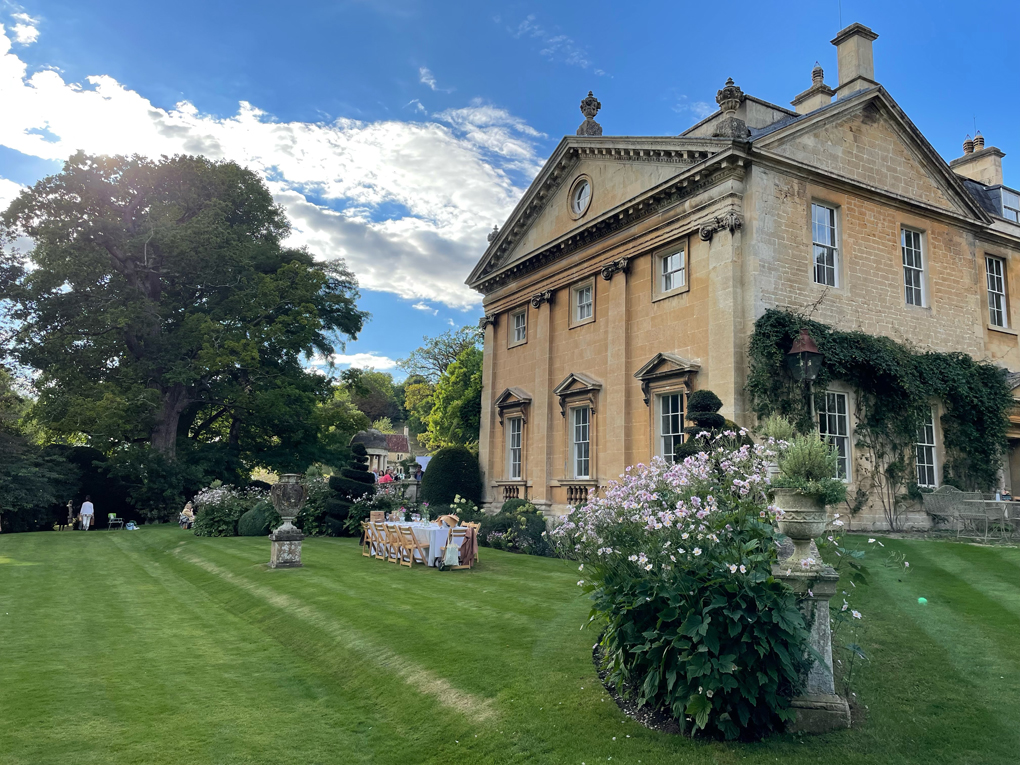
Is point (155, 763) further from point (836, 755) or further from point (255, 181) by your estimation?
point (255, 181)

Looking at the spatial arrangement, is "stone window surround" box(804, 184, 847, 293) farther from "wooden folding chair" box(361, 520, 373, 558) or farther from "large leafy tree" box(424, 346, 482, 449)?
"large leafy tree" box(424, 346, 482, 449)

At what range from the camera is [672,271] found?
17.7 metres

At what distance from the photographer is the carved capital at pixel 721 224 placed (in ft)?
51.0

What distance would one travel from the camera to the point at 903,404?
1658cm

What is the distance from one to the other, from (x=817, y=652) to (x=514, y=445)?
19078mm

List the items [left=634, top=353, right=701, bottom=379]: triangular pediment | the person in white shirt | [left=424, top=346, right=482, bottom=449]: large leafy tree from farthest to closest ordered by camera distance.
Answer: [left=424, top=346, right=482, bottom=449]: large leafy tree, the person in white shirt, [left=634, top=353, right=701, bottom=379]: triangular pediment

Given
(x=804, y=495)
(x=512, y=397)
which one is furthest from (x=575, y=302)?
(x=804, y=495)

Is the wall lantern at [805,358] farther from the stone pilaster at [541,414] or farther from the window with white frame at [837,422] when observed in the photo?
the stone pilaster at [541,414]

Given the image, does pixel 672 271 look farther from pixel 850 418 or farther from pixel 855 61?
pixel 855 61

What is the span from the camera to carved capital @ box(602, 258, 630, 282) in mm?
19062

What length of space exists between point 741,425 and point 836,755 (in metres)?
11.0

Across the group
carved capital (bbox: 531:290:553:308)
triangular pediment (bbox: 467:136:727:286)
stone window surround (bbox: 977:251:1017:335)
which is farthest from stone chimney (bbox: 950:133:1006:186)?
carved capital (bbox: 531:290:553:308)

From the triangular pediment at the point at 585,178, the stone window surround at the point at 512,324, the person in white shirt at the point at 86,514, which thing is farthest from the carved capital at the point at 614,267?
the person in white shirt at the point at 86,514

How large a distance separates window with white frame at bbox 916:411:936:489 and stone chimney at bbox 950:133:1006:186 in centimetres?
1009
